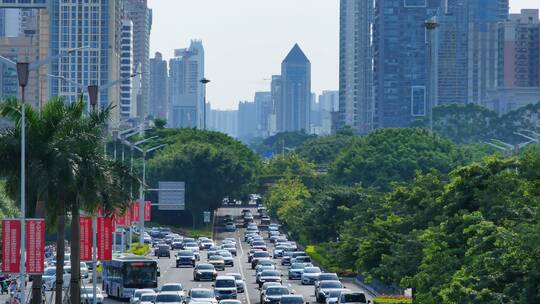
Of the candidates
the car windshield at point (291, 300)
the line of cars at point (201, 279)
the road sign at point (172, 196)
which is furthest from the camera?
the road sign at point (172, 196)

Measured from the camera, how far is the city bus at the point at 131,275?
7056cm

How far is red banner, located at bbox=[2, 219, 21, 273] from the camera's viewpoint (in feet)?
144

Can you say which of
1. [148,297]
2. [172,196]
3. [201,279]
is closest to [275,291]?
[148,297]

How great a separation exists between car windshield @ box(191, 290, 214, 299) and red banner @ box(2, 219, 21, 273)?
18.1 m

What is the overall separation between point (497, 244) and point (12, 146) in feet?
51.9

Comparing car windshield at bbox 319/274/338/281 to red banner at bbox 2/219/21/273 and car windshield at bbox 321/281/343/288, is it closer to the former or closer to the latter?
car windshield at bbox 321/281/343/288

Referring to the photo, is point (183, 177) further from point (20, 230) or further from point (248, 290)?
point (20, 230)

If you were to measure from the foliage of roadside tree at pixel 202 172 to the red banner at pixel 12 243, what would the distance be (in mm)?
102208

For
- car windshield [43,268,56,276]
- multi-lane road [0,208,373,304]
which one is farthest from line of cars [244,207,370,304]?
car windshield [43,268,56,276]

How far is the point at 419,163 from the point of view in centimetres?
14525

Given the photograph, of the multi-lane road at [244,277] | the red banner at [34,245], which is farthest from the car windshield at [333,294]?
the red banner at [34,245]

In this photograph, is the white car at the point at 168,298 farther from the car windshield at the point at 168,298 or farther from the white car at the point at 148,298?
the white car at the point at 148,298

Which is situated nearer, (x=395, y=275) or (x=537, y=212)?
(x=537, y=212)

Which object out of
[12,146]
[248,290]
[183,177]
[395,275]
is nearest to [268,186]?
[183,177]
